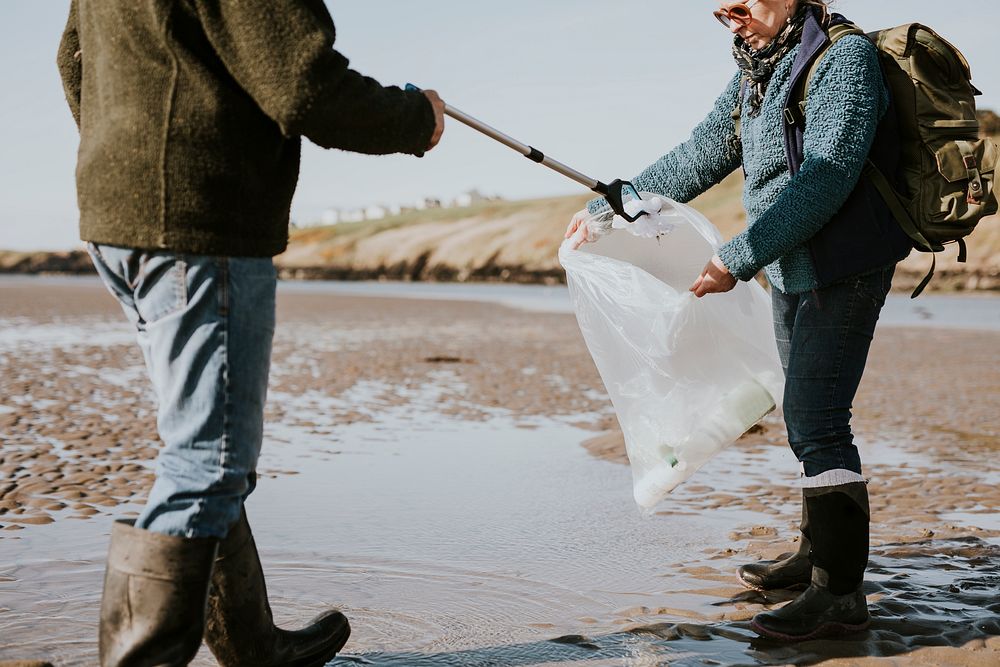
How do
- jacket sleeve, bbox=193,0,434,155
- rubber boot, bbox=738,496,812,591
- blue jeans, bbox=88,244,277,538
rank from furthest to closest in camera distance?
rubber boot, bbox=738,496,812,591 < blue jeans, bbox=88,244,277,538 < jacket sleeve, bbox=193,0,434,155

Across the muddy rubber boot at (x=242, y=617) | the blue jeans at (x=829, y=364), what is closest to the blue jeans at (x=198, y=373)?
the muddy rubber boot at (x=242, y=617)

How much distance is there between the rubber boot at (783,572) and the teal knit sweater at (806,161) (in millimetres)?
936

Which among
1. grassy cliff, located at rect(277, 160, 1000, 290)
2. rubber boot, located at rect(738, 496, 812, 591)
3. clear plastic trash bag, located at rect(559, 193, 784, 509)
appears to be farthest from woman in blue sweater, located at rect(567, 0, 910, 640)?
grassy cliff, located at rect(277, 160, 1000, 290)

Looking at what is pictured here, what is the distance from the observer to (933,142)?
2629mm

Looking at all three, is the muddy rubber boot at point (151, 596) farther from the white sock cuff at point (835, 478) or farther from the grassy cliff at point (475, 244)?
the grassy cliff at point (475, 244)

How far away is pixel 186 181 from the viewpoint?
196 centimetres

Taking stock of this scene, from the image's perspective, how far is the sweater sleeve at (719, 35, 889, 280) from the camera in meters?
2.57

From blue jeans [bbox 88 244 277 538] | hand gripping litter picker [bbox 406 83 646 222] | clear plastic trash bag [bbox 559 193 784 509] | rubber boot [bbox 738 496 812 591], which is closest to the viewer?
blue jeans [bbox 88 244 277 538]

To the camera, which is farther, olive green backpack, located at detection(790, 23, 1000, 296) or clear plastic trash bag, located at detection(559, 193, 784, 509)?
clear plastic trash bag, located at detection(559, 193, 784, 509)

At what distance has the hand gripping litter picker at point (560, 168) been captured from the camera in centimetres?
243

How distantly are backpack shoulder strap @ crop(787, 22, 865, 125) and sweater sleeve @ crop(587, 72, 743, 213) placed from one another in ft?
1.51

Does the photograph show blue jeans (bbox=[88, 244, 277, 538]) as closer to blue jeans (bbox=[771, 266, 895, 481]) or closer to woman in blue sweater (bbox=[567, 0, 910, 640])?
woman in blue sweater (bbox=[567, 0, 910, 640])

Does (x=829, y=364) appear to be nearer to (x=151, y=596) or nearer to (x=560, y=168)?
(x=560, y=168)

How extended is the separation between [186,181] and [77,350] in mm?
9819
